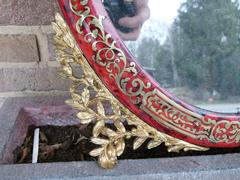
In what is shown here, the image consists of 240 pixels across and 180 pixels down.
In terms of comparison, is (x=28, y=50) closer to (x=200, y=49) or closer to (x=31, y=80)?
(x=31, y=80)

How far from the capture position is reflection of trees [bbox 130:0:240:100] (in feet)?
2.02

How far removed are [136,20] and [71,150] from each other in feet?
1.00

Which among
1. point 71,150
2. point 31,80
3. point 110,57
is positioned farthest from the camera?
point 31,80

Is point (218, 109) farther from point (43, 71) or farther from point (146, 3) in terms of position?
point (43, 71)

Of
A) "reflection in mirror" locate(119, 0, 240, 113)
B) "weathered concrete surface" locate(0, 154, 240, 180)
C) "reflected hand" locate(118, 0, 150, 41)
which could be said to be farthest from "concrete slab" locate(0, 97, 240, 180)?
"reflected hand" locate(118, 0, 150, 41)

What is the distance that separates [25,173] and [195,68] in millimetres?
361

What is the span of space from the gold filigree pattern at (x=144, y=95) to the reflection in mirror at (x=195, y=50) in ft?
0.13

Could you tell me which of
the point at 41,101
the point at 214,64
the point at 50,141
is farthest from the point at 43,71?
the point at 214,64

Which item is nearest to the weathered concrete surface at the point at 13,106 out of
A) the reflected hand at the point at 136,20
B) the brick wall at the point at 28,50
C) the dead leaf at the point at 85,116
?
the brick wall at the point at 28,50

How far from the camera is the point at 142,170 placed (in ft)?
1.98

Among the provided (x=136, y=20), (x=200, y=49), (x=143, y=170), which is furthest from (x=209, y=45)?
(x=143, y=170)

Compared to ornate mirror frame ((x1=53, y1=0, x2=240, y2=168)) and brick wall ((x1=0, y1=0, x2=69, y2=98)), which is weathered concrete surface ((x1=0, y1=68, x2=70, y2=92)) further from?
ornate mirror frame ((x1=53, y1=0, x2=240, y2=168))

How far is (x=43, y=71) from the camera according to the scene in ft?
2.72

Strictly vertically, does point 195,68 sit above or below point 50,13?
below
